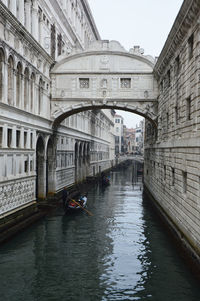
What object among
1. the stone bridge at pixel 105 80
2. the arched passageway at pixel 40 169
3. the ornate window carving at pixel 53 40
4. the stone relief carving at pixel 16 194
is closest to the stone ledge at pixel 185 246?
the stone relief carving at pixel 16 194

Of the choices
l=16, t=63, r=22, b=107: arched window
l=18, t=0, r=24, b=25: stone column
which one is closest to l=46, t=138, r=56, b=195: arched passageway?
l=16, t=63, r=22, b=107: arched window

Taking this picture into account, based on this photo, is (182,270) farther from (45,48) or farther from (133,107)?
(45,48)

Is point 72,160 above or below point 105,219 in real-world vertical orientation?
above

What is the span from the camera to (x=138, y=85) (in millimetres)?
18500

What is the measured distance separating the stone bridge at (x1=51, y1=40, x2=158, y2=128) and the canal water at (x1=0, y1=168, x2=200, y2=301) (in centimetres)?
601

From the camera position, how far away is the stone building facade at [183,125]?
959 centimetres

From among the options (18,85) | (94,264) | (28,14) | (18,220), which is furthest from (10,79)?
(94,264)

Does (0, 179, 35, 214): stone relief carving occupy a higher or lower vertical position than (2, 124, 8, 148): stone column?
lower

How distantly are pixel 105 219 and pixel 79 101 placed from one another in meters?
6.15

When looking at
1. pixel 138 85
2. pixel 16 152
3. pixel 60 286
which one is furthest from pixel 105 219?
pixel 60 286

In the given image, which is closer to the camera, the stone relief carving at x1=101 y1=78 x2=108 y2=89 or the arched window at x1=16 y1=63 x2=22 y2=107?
the arched window at x1=16 y1=63 x2=22 y2=107

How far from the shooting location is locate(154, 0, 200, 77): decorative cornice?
9801mm

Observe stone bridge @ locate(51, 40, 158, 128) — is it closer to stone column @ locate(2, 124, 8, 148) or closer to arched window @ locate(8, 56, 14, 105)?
arched window @ locate(8, 56, 14, 105)

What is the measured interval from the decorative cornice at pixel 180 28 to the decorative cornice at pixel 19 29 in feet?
17.5
